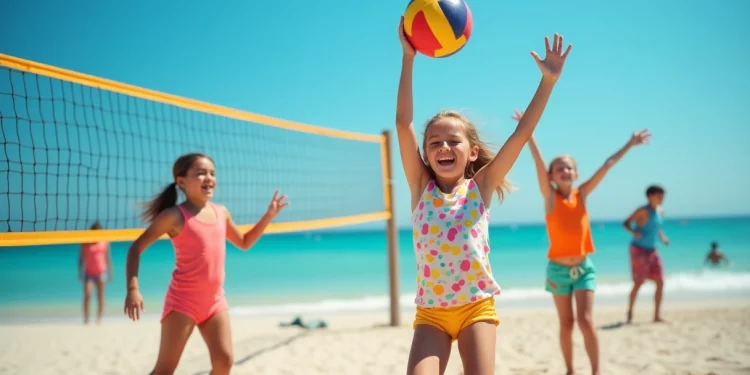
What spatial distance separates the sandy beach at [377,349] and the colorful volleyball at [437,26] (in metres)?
2.84

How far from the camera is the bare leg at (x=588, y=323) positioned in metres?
3.82

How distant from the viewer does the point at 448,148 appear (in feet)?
7.75

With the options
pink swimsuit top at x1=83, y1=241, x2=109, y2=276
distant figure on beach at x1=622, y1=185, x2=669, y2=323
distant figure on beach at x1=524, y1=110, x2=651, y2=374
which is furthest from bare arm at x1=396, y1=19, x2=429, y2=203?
pink swimsuit top at x1=83, y1=241, x2=109, y2=276

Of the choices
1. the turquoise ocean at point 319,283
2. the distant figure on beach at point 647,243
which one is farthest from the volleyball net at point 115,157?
the turquoise ocean at point 319,283

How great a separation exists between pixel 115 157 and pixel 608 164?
3680 mm

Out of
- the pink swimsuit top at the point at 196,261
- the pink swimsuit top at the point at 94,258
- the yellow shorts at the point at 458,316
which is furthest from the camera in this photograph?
the pink swimsuit top at the point at 94,258

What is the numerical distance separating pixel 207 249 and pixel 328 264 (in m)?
21.0

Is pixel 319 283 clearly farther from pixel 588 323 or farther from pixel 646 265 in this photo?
pixel 588 323

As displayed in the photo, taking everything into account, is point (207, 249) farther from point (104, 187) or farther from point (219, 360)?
point (104, 187)

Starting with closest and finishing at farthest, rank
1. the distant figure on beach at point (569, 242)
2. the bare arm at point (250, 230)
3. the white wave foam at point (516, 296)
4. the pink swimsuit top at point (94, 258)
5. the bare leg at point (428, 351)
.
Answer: the bare leg at point (428, 351)
the bare arm at point (250, 230)
the distant figure on beach at point (569, 242)
the pink swimsuit top at point (94, 258)
the white wave foam at point (516, 296)

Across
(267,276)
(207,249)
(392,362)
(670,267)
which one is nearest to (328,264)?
(267,276)

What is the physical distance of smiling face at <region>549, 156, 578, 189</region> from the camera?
165 inches

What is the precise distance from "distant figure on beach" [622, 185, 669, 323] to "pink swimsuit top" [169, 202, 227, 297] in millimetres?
5796

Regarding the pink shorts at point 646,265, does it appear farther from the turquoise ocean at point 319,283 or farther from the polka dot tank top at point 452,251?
the polka dot tank top at point 452,251
